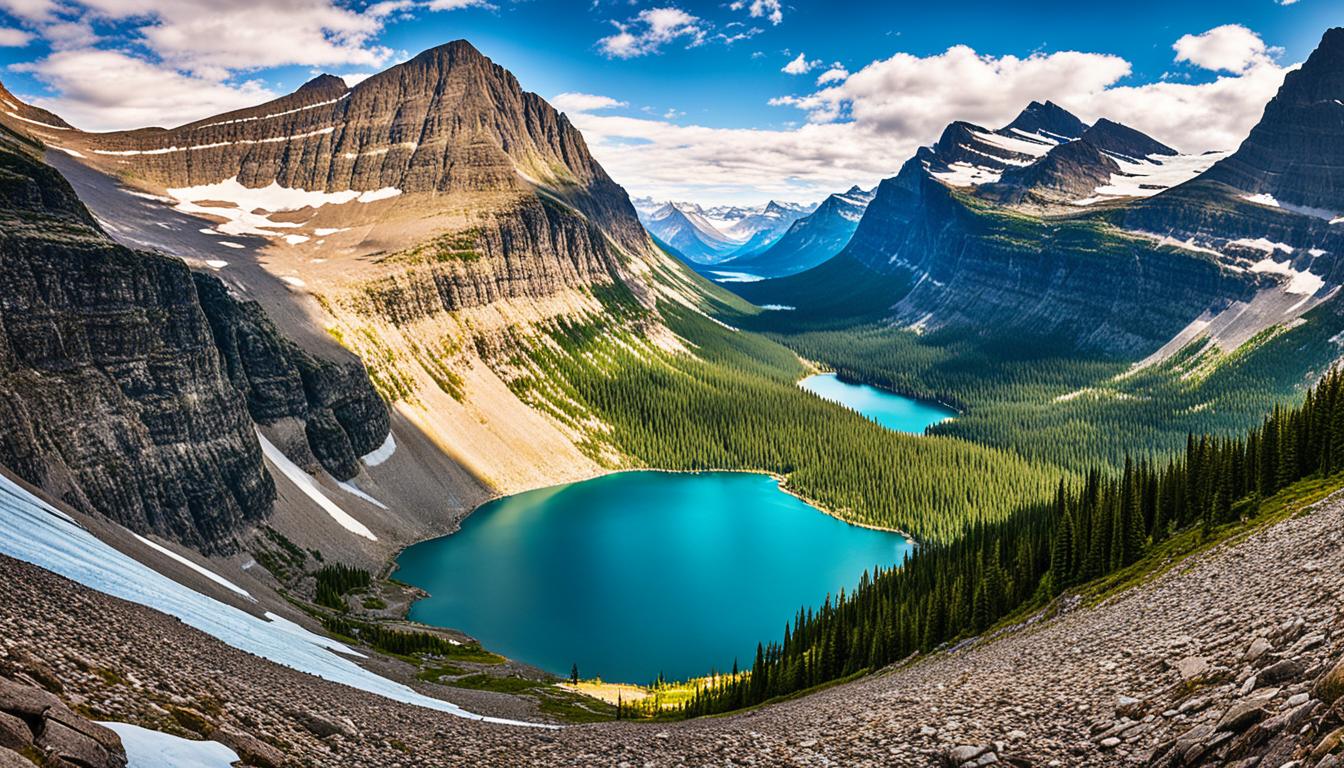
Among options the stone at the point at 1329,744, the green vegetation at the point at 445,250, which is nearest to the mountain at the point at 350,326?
the green vegetation at the point at 445,250

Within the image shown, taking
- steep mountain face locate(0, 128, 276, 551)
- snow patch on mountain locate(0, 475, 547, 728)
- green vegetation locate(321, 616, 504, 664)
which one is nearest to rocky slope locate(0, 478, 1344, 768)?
snow patch on mountain locate(0, 475, 547, 728)

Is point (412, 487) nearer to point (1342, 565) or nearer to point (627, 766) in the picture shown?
point (627, 766)

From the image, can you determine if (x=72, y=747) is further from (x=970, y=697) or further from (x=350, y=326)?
(x=350, y=326)

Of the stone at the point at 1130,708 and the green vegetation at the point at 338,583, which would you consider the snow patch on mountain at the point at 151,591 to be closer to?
the stone at the point at 1130,708

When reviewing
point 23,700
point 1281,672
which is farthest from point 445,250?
point 1281,672

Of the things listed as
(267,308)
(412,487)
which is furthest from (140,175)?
(412,487)

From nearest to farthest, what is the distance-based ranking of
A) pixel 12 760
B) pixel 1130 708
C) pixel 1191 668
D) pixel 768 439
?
pixel 12 760 → pixel 1130 708 → pixel 1191 668 → pixel 768 439

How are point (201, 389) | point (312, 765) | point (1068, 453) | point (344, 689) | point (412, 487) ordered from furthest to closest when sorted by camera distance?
point (1068, 453) < point (412, 487) < point (201, 389) < point (344, 689) < point (312, 765)
